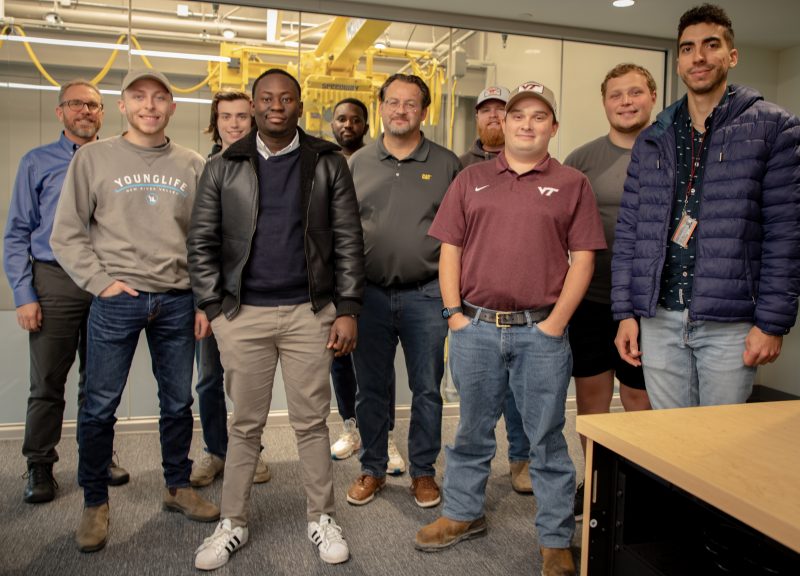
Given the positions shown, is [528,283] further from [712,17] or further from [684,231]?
[712,17]

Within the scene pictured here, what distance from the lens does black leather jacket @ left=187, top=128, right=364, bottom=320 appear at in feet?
7.59

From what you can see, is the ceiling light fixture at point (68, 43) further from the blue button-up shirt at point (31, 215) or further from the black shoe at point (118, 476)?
the black shoe at point (118, 476)

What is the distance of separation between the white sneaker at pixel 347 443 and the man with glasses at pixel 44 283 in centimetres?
131

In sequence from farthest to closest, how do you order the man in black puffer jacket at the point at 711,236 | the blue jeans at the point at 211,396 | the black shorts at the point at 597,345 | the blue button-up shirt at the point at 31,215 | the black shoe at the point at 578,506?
the blue jeans at the point at 211,396 → the blue button-up shirt at the point at 31,215 → the black shoe at the point at 578,506 → the black shorts at the point at 597,345 → the man in black puffer jacket at the point at 711,236

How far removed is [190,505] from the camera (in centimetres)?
269

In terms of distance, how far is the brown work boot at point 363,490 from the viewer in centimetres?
288

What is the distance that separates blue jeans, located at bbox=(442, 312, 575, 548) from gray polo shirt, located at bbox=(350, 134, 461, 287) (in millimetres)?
488

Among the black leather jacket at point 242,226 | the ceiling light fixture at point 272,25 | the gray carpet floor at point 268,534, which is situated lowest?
the gray carpet floor at point 268,534

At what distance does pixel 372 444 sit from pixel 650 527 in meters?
1.65

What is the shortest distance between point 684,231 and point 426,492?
1538 millimetres

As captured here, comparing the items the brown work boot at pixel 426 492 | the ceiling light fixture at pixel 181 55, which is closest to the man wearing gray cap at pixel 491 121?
the brown work boot at pixel 426 492

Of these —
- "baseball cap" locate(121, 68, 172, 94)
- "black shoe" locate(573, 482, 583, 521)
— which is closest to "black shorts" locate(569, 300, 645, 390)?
"black shoe" locate(573, 482, 583, 521)

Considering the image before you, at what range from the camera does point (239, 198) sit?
2309 millimetres

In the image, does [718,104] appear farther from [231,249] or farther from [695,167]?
[231,249]
